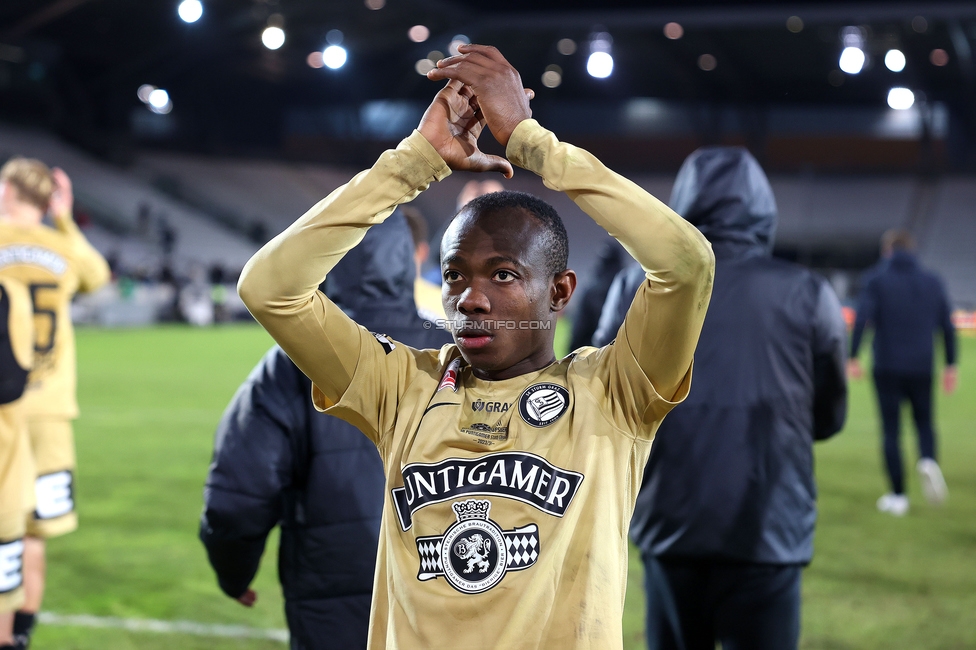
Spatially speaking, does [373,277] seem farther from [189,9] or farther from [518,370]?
[189,9]

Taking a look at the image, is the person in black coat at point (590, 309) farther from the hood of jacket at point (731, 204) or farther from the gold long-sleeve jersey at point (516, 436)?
the gold long-sleeve jersey at point (516, 436)

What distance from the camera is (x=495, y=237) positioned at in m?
→ 1.81

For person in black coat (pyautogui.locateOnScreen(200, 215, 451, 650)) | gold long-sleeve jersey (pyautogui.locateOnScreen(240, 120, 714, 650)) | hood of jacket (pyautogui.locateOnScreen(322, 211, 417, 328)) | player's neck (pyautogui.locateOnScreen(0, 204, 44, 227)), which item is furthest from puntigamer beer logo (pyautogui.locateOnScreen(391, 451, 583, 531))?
player's neck (pyautogui.locateOnScreen(0, 204, 44, 227))

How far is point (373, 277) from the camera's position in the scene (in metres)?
2.83

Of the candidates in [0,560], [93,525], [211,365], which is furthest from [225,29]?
[0,560]

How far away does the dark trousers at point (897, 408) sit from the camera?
6.92 m

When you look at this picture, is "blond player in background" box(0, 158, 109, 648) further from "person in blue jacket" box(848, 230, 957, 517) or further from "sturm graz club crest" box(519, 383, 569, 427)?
"person in blue jacket" box(848, 230, 957, 517)

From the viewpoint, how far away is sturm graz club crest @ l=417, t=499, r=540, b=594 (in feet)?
5.73

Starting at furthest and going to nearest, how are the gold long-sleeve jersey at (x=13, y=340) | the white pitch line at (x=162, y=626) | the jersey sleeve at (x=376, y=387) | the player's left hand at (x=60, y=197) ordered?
the player's left hand at (x=60, y=197) < the white pitch line at (x=162, y=626) < the gold long-sleeve jersey at (x=13, y=340) < the jersey sleeve at (x=376, y=387)

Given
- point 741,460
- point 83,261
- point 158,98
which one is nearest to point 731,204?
point 741,460

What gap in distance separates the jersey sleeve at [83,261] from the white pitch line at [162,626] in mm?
1735

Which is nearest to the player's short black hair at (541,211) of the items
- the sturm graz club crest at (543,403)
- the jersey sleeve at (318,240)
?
the jersey sleeve at (318,240)

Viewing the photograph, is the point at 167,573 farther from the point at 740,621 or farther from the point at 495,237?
the point at 495,237

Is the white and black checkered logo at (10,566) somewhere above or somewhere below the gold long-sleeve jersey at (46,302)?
below
